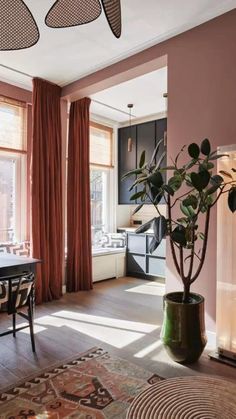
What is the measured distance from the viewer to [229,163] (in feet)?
8.77

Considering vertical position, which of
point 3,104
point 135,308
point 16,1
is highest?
point 3,104

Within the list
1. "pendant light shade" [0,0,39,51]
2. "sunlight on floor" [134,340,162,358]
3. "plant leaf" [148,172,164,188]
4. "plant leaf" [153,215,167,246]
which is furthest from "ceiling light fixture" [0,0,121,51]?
"sunlight on floor" [134,340,162,358]

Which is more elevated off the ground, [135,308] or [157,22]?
[157,22]

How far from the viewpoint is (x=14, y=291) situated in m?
2.65

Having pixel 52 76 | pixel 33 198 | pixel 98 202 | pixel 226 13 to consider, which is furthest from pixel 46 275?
pixel 226 13

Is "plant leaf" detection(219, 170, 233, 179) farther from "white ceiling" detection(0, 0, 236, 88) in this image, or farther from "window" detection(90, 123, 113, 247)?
"window" detection(90, 123, 113, 247)

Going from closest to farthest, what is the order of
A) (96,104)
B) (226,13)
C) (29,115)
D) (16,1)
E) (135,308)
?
(16,1) → (226,13) → (135,308) → (29,115) → (96,104)

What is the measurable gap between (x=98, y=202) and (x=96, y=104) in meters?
1.87

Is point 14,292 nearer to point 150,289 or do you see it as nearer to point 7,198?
point 7,198

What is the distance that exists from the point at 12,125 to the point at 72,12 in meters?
2.79

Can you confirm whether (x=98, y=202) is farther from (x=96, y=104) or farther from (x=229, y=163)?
(x=229, y=163)

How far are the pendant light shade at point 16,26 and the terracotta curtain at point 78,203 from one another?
2732 mm

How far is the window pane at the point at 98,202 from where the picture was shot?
19.7ft

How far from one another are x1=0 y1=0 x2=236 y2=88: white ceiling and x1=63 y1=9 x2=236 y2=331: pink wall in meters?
0.14
